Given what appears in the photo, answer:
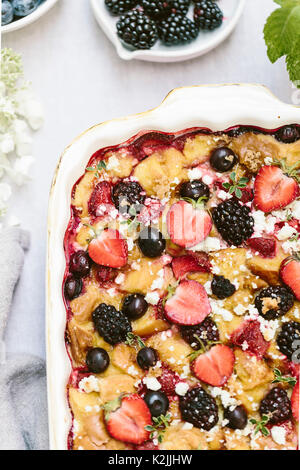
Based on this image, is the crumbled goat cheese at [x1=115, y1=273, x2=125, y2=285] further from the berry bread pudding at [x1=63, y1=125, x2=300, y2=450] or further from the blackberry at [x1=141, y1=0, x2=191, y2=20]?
the blackberry at [x1=141, y1=0, x2=191, y2=20]

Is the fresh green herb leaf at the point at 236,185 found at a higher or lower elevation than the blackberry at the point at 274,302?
higher

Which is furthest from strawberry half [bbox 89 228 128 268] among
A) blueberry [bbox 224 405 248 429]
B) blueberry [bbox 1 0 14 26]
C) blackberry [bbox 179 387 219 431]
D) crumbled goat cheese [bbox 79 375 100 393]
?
blueberry [bbox 1 0 14 26]

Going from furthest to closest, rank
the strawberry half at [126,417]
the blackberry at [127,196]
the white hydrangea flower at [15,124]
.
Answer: the white hydrangea flower at [15,124], the blackberry at [127,196], the strawberry half at [126,417]

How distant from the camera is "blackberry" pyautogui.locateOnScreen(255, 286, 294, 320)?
1.73 meters

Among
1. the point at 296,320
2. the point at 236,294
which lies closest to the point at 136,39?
the point at 236,294

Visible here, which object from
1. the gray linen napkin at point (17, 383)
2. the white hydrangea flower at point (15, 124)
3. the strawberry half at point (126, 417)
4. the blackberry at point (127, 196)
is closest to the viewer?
the strawberry half at point (126, 417)

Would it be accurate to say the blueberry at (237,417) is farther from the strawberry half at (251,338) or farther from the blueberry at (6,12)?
the blueberry at (6,12)

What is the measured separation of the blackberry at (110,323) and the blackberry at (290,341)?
1.51 feet

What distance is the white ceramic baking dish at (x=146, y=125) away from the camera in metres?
1.72

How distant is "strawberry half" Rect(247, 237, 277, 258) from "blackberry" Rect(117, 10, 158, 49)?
30.5 inches

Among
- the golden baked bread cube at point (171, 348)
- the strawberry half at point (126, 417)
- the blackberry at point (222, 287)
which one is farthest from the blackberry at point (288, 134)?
the strawberry half at point (126, 417)

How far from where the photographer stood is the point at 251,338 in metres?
1.74
